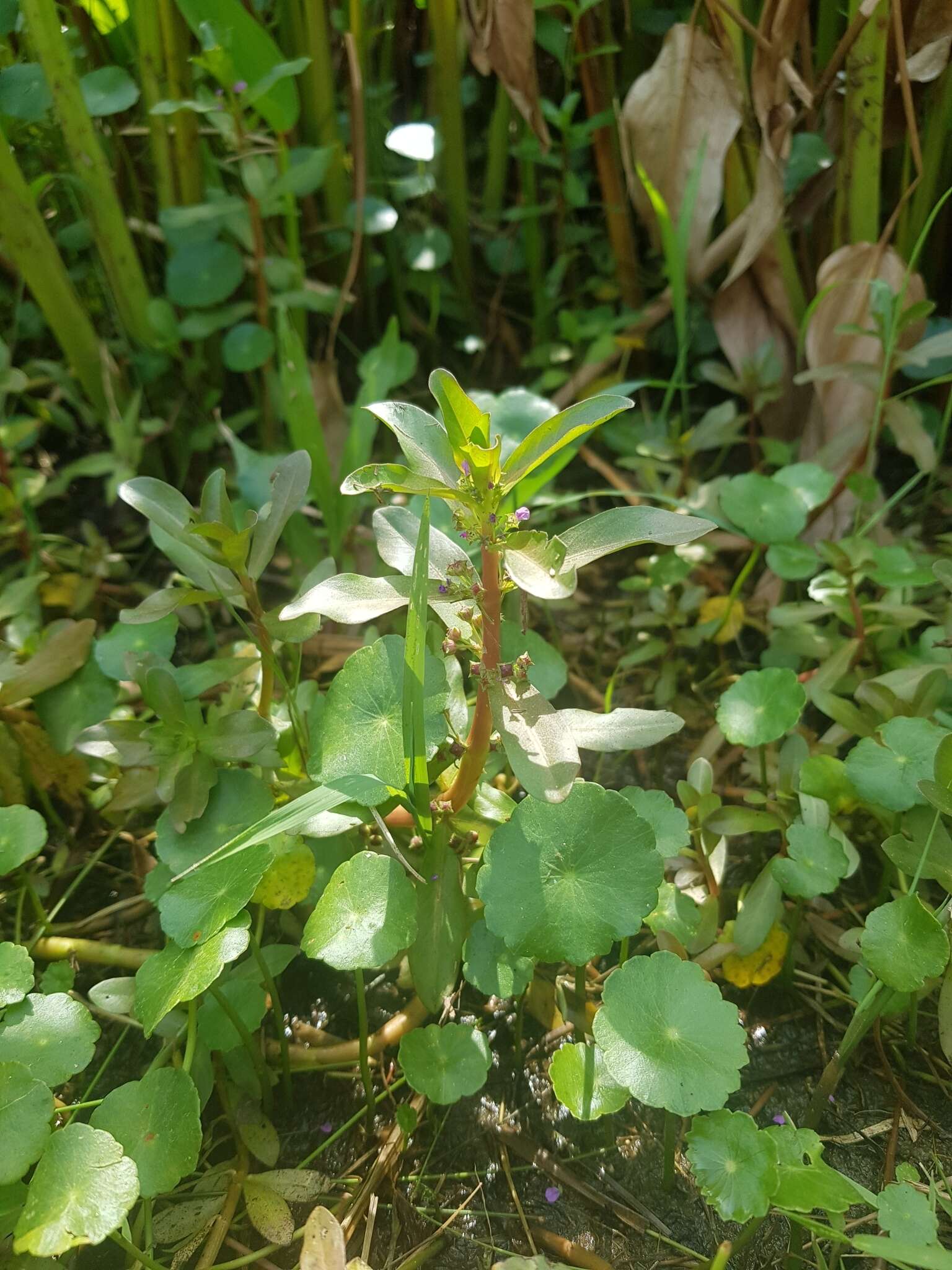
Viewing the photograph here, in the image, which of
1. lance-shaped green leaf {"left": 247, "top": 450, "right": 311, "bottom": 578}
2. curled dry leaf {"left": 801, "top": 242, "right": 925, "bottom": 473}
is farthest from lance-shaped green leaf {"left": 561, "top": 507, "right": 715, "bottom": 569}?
curled dry leaf {"left": 801, "top": 242, "right": 925, "bottom": 473}

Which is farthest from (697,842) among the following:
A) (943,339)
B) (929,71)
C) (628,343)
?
(929,71)

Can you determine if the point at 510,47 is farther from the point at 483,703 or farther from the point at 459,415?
the point at 483,703

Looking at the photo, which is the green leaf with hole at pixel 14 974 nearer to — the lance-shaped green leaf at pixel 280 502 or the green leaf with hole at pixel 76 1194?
the green leaf with hole at pixel 76 1194

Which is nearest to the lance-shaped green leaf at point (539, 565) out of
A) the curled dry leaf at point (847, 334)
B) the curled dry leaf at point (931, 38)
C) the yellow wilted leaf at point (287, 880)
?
the yellow wilted leaf at point (287, 880)

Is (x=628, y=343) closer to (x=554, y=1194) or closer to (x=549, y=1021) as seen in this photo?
(x=549, y=1021)

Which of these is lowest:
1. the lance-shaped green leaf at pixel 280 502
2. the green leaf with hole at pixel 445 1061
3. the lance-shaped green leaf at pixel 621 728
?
the green leaf with hole at pixel 445 1061

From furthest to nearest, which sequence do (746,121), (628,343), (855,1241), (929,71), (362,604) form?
(628,343), (746,121), (929,71), (362,604), (855,1241)

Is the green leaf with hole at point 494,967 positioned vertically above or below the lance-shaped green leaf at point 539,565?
below
